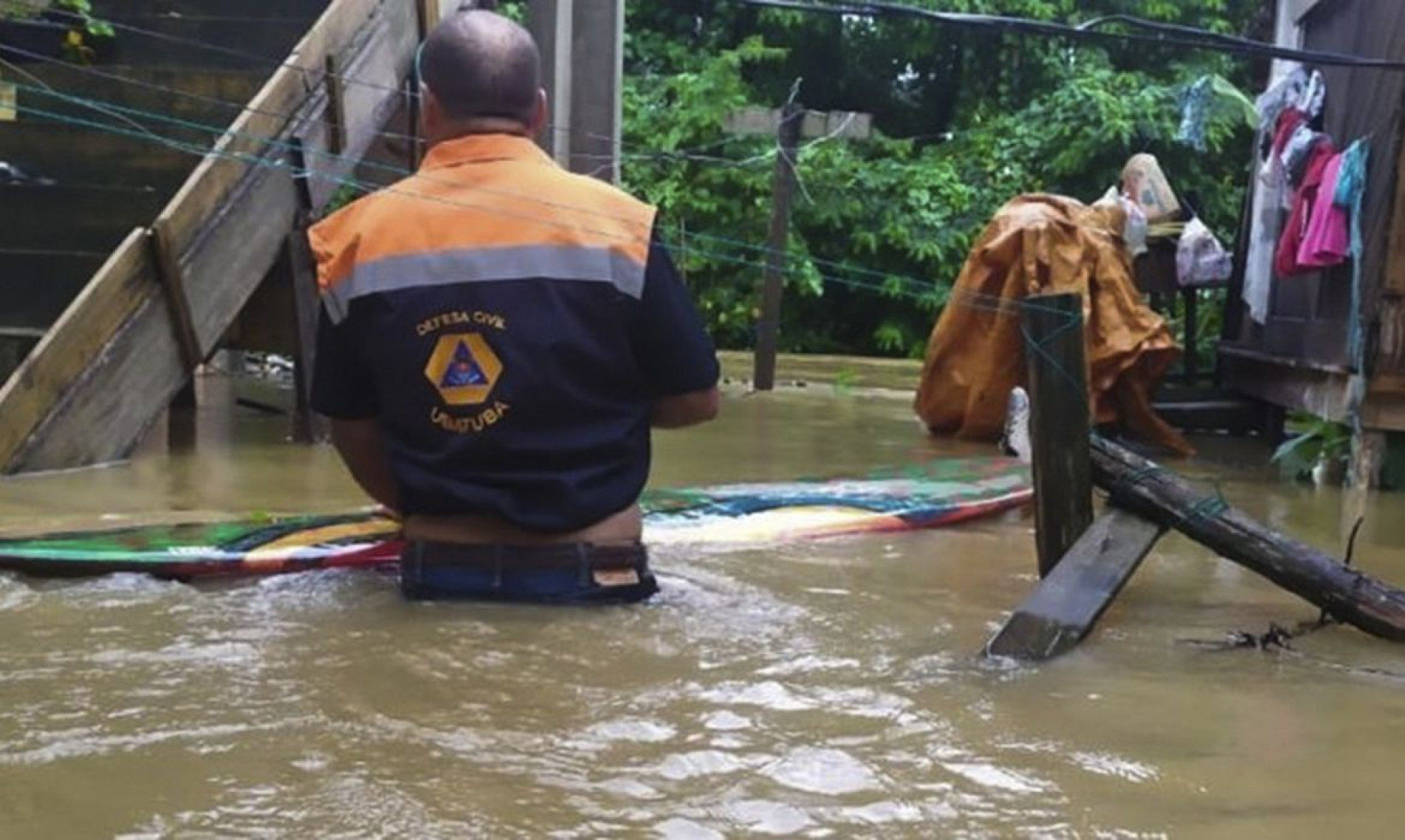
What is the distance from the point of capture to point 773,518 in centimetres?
468

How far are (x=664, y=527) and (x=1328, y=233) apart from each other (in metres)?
3.82

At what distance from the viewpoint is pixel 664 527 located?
455cm

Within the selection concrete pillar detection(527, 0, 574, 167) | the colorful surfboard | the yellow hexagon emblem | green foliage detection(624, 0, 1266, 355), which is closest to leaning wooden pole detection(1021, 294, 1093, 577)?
the colorful surfboard

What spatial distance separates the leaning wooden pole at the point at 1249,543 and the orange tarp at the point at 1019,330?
3.99 meters

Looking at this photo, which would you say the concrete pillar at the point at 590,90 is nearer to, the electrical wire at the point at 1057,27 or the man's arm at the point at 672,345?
the electrical wire at the point at 1057,27

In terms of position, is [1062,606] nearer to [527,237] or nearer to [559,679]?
[559,679]

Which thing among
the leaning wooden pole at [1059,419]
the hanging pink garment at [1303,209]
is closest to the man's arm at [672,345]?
the leaning wooden pole at [1059,419]

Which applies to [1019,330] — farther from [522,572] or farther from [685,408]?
[522,572]

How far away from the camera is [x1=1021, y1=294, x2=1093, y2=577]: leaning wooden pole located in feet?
11.9

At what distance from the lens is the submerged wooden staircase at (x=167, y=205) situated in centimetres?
544

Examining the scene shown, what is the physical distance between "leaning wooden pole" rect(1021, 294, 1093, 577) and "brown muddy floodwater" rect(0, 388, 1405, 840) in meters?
0.23

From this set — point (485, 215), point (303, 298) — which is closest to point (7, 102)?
point (303, 298)

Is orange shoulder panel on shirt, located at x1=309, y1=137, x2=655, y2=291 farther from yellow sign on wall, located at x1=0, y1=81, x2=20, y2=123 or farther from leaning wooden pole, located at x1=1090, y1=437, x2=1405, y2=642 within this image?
yellow sign on wall, located at x1=0, y1=81, x2=20, y2=123

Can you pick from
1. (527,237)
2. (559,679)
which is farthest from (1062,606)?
(527,237)
